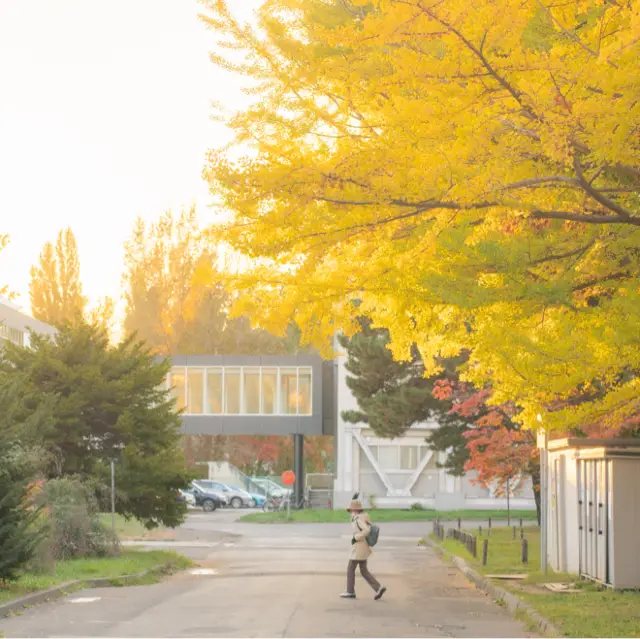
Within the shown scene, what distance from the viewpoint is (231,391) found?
77188 millimetres

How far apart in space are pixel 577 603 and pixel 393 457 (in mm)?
56601

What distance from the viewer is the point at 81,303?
287 feet

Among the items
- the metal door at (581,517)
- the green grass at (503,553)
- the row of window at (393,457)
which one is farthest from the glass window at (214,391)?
the metal door at (581,517)

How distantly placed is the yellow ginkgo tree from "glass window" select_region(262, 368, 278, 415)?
60.1 metres

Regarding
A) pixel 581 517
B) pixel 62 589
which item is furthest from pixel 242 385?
pixel 62 589

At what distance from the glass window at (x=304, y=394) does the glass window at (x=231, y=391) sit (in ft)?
12.2

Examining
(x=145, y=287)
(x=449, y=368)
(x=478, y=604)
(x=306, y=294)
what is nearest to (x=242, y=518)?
(x=449, y=368)

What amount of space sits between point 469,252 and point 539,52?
2.16 metres

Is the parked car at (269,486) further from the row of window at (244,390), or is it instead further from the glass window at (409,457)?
the glass window at (409,457)

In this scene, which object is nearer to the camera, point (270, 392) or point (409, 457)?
point (409, 457)

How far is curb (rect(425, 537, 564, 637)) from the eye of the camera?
608 inches

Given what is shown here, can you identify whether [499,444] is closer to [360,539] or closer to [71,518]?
[71,518]

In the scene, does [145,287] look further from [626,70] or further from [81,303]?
[626,70]

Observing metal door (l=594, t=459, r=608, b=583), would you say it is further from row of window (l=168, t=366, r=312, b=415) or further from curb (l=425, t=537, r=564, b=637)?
row of window (l=168, t=366, r=312, b=415)
